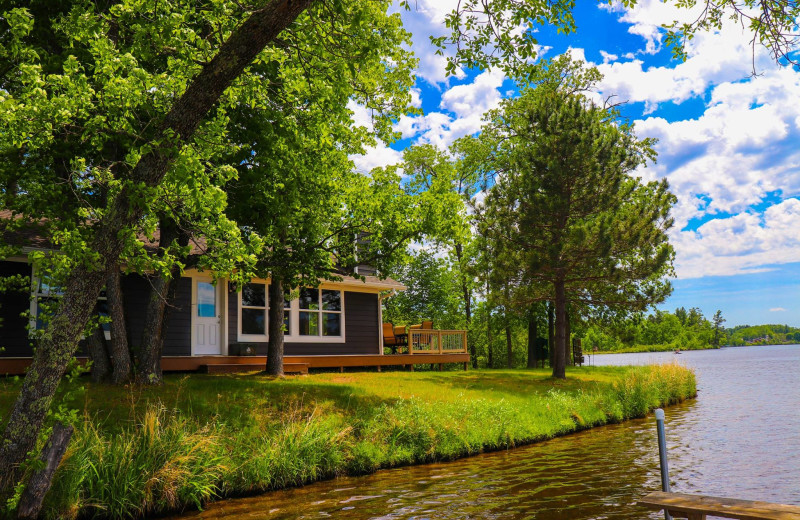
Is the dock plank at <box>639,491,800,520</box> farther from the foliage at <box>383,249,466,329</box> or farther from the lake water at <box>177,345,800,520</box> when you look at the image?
the foliage at <box>383,249,466,329</box>

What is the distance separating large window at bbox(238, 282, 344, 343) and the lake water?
9378 mm

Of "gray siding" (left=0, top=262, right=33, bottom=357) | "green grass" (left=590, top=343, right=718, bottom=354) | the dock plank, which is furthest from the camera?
"green grass" (left=590, top=343, right=718, bottom=354)

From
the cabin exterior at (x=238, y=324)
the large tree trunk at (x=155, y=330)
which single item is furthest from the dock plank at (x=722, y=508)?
the cabin exterior at (x=238, y=324)

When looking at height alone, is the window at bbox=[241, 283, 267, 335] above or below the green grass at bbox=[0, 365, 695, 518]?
above

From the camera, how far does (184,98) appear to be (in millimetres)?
5992

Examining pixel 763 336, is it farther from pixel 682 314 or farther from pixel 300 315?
pixel 300 315

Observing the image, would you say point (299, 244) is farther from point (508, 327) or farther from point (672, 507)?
point (508, 327)

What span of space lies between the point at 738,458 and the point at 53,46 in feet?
46.8

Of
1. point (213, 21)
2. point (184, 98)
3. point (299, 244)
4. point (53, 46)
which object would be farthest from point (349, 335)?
point (184, 98)

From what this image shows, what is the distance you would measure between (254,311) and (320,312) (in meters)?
2.44

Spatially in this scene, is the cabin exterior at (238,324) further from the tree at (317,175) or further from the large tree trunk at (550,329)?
the large tree trunk at (550,329)

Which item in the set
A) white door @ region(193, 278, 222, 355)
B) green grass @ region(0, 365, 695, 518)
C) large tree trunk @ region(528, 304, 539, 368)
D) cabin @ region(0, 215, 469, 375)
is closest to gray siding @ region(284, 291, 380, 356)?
cabin @ region(0, 215, 469, 375)

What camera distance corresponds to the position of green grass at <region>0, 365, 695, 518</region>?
278 inches

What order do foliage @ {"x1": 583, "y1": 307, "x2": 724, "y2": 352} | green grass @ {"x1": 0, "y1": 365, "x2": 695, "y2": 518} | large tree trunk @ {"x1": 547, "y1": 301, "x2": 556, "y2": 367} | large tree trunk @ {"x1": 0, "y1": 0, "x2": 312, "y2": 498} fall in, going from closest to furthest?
large tree trunk @ {"x1": 0, "y1": 0, "x2": 312, "y2": 498} → green grass @ {"x1": 0, "y1": 365, "x2": 695, "y2": 518} → large tree trunk @ {"x1": 547, "y1": 301, "x2": 556, "y2": 367} → foliage @ {"x1": 583, "y1": 307, "x2": 724, "y2": 352}
